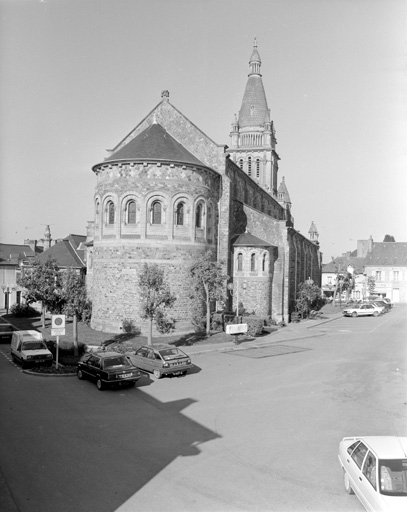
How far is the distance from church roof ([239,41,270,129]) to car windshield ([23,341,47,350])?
49230 mm

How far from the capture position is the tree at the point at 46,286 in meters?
24.5

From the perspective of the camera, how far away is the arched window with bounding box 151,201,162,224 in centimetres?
2998

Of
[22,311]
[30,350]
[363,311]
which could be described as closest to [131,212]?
[30,350]

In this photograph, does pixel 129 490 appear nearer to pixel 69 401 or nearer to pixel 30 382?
pixel 69 401

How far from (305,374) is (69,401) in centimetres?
984

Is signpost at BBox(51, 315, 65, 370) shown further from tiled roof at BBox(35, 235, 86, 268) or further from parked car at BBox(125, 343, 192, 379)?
tiled roof at BBox(35, 235, 86, 268)

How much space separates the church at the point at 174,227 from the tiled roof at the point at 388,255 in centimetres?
4526

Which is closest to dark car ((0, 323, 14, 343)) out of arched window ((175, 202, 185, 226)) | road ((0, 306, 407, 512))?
road ((0, 306, 407, 512))

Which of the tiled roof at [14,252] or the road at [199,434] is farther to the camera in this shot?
the tiled roof at [14,252]

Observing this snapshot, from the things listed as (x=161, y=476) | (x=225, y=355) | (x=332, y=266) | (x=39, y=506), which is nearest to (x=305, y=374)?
(x=225, y=355)

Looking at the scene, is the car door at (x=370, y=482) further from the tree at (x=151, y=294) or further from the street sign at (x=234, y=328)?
the street sign at (x=234, y=328)

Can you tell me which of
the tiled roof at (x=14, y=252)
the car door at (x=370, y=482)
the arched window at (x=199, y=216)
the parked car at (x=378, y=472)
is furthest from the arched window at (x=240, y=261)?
the tiled roof at (x=14, y=252)

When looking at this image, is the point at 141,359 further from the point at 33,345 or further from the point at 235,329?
the point at 235,329

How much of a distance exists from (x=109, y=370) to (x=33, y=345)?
684 cm
